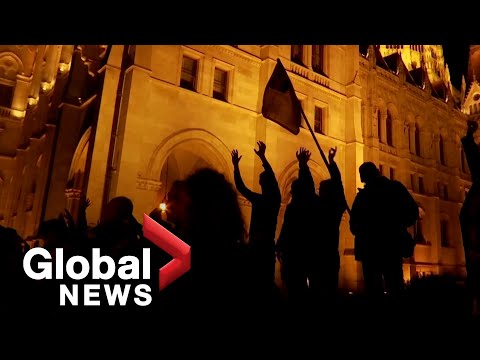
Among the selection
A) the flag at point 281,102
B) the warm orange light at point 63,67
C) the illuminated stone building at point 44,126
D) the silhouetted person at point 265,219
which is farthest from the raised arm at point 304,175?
the warm orange light at point 63,67

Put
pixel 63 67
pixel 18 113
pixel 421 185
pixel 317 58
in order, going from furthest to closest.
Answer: pixel 421 185 < pixel 18 113 < pixel 63 67 < pixel 317 58

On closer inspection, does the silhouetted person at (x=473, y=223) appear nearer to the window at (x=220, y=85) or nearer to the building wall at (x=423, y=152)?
the window at (x=220, y=85)

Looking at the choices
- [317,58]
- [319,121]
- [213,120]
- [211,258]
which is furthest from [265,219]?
[317,58]

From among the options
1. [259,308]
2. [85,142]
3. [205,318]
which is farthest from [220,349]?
[85,142]

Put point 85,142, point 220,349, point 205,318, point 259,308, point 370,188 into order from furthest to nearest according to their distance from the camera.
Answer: point 85,142
point 370,188
point 259,308
point 205,318
point 220,349

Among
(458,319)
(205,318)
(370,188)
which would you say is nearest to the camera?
(205,318)

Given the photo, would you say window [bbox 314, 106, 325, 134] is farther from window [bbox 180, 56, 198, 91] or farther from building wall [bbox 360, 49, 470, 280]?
window [bbox 180, 56, 198, 91]

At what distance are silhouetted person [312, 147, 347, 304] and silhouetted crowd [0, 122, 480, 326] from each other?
0.02 metres

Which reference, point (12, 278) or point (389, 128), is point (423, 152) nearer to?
point (389, 128)

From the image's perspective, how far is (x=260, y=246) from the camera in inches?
219

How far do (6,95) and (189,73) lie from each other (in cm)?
1907

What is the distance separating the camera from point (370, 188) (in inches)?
199

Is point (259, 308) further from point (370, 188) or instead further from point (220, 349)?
point (370, 188)
